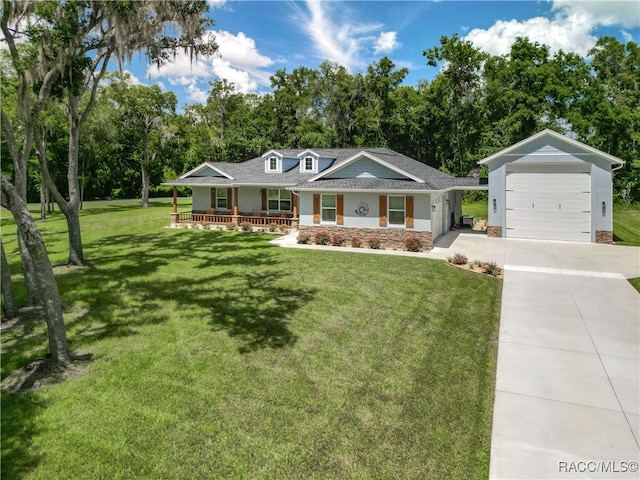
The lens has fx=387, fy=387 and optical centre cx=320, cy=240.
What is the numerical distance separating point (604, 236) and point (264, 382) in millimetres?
19762

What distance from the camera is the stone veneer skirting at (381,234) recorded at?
18047 mm

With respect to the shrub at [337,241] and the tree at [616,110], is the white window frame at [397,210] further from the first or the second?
the tree at [616,110]

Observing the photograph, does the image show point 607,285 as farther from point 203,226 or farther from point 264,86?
point 264,86

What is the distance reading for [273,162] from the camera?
27.9 m

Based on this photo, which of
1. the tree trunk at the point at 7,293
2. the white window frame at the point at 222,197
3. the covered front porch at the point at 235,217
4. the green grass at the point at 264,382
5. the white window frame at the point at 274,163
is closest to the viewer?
the green grass at the point at 264,382

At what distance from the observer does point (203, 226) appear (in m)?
26.2

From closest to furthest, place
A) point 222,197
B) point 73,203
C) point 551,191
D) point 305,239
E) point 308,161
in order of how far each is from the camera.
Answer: point 73,203
point 551,191
point 305,239
point 308,161
point 222,197

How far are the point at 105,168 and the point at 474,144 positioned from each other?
43661 millimetres

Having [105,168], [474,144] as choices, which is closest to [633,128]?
[474,144]

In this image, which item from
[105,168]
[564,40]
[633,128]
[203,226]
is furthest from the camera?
[105,168]

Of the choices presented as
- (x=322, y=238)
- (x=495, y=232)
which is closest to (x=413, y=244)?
(x=322, y=238)

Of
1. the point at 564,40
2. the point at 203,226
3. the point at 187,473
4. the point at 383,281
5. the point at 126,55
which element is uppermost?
the point at 564,40

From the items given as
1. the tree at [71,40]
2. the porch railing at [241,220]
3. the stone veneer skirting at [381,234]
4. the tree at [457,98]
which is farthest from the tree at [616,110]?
the tree at [71,40]

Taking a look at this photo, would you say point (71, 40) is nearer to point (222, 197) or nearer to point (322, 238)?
point (322, 238)
